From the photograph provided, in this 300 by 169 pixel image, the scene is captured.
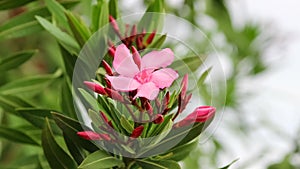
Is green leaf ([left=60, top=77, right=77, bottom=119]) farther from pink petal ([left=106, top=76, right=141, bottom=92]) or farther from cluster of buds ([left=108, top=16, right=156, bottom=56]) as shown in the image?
pink petal ([left=106, top=76, right=141, bottom=92])

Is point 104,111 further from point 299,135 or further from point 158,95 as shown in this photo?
point 299,135

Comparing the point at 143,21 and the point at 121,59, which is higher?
the point at 143,21

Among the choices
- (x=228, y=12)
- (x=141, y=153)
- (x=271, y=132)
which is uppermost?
(x=228, y=12)

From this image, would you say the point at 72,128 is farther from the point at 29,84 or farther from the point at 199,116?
the point at 29,84

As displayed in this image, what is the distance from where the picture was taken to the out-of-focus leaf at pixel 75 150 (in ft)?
2.11

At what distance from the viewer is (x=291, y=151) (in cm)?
130

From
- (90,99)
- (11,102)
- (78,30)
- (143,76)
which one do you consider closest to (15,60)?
(11,102)

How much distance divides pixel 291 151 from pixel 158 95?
83 centimetres

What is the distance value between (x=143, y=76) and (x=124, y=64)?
0.02m

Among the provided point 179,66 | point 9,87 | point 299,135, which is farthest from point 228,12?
point 179,66

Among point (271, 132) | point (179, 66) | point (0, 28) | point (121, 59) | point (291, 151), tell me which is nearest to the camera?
point (121, 59)

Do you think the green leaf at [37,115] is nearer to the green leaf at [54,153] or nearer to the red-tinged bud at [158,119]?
the green leaf at [54,153]

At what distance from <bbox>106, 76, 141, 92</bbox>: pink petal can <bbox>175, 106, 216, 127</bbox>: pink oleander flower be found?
88 millimetres

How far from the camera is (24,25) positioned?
864 mm
